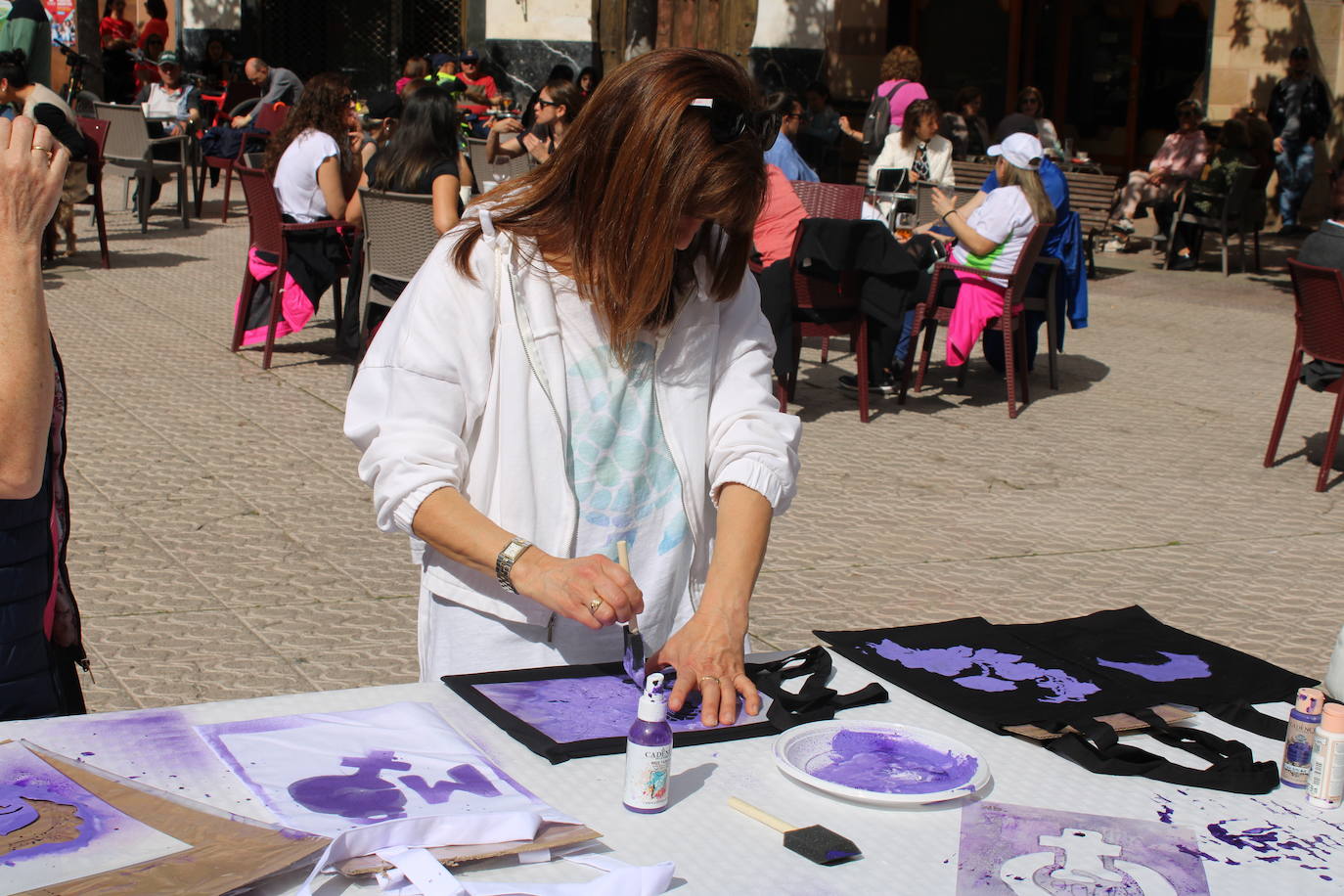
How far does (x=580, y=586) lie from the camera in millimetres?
2125

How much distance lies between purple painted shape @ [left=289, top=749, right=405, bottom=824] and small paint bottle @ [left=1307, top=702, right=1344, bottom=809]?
127 cm

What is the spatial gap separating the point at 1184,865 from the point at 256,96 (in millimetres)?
18972

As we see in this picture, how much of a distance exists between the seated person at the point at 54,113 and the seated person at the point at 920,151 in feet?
21.0

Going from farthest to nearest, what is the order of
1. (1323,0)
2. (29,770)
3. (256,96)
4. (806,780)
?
(256,96), (1323,0), (806,780), (29,770)

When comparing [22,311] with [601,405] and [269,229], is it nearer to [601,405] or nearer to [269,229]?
[601,405]

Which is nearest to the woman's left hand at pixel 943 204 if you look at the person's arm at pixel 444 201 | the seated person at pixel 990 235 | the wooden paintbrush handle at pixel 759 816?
the seated person at pixel 990 235

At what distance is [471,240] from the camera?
7.68 feet

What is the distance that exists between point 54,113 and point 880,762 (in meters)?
8.56

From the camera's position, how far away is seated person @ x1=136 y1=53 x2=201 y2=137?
1606cm

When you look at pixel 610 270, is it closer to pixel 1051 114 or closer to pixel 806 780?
pixel 806 780

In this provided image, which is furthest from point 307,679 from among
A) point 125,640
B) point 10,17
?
point 10,17

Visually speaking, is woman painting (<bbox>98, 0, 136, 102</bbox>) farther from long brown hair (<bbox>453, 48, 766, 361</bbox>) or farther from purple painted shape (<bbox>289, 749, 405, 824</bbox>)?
purple painted shape (<bbox>289, 749, 405, 824</bbox>)

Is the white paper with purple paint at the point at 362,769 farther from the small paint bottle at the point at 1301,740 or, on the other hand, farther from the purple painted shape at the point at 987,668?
the small paint bottle at the point at 1301,740

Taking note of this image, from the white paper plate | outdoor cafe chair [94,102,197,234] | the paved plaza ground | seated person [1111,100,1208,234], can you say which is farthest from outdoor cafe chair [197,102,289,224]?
the white paper plate
